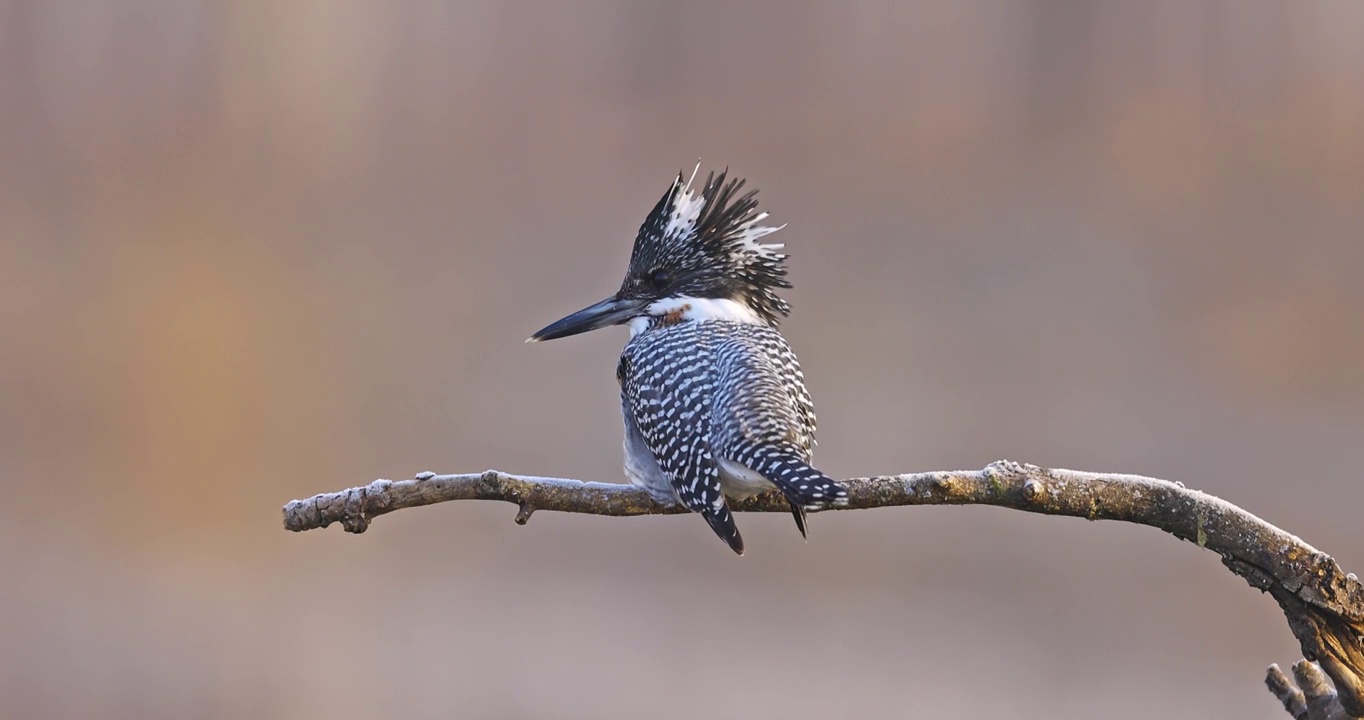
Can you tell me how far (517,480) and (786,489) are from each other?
287mm

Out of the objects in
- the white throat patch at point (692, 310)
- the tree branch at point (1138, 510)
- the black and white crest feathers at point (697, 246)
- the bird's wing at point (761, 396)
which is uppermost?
the black and white crest feathers at point (697, 246)

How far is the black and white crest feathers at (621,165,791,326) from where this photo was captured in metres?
1.86

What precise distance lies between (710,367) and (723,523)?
0.98 feet

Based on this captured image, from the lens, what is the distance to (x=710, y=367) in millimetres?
1583

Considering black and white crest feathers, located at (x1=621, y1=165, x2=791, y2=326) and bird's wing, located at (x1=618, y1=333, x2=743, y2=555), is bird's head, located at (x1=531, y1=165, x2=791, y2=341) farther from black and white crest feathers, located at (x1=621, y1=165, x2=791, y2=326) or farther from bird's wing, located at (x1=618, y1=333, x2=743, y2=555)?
bird's wing, located at (x1=618, y1=333, x2=743, y2=555)

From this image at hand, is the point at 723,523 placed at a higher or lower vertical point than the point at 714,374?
lower

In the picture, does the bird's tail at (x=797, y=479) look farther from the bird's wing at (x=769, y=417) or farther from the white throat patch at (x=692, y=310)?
the white throat patch at (x=692, y=310)

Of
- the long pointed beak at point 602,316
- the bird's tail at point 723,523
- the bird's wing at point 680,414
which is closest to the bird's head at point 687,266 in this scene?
the long pointed beak at point 602,316

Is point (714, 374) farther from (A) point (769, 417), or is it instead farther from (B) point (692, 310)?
(B) point (692, 310)

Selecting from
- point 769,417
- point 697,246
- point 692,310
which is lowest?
point 769,417

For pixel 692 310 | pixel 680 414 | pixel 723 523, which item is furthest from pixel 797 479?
pixel 692 310

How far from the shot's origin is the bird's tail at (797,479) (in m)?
1.16

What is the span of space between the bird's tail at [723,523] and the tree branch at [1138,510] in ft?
0.48

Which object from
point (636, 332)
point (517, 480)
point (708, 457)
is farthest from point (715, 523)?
point (636, 332)
